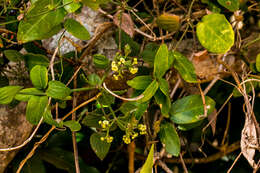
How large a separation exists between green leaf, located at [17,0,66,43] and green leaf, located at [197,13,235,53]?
31 cm

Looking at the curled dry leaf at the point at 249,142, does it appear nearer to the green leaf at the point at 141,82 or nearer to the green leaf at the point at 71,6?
the green leaf at the point at 141,82

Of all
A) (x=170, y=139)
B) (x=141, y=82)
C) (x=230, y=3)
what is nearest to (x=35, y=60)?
(x=141, y=82)

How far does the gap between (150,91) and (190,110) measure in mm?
160

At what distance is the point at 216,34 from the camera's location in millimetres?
660

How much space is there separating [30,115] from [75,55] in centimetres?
25

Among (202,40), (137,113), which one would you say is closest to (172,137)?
(137,113)

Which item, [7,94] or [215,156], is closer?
[7,94]

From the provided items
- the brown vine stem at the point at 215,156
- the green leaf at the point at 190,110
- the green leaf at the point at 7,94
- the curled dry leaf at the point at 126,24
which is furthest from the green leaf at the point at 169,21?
the brown vine stem at the point at 215,156

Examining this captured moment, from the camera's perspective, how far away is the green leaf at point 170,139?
0.74m

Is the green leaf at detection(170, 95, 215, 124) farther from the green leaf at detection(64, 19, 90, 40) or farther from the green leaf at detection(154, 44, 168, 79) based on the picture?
the green leaf at detection(64, 19, 90, 40)

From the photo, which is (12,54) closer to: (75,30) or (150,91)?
(75,30)

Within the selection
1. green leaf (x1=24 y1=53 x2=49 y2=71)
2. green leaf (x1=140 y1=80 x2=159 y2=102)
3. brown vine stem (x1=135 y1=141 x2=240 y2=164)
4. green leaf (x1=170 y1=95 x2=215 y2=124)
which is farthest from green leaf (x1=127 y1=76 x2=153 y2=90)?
brown vine stem (x1=135 y1=141 x2=240 y2=164)

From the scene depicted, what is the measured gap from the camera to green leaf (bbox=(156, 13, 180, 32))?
825 mm

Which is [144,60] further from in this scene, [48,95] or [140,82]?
[48,95]
